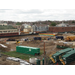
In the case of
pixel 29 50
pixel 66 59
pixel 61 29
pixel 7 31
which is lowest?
pixel 66 59

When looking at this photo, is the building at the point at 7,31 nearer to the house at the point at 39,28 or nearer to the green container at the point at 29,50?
the house at the point at 39,28

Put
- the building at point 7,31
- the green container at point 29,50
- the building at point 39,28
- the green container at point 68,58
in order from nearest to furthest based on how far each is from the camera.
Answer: the green container at point 68,58 < the green container at point 29,50 < the building at point 7,31 < the building at point 39,28

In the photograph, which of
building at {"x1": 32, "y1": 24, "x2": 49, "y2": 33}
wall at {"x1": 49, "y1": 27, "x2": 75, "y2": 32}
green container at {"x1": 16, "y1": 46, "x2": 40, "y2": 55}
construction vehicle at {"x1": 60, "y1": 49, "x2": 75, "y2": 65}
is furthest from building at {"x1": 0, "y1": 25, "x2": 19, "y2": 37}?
construction vehicle at {"x1": 60, "y1": 49, "x2": 75, "y2": 65}

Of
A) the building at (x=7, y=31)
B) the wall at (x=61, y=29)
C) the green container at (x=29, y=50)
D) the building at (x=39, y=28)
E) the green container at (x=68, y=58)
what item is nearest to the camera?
the green container at (x=68, y=58)

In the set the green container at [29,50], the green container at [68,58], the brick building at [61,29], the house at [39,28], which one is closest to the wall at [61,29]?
the brick building at [61,29]

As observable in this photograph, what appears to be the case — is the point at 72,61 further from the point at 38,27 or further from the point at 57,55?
the point at 38,27


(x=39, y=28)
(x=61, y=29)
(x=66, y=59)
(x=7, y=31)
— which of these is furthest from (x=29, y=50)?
(x=61, y=29)

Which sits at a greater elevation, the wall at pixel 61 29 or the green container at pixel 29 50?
the wall at pixel 61 29

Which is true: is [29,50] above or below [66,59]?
above

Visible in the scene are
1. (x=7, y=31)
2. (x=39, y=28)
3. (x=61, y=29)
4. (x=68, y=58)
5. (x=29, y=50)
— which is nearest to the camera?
(x=68, y=58)

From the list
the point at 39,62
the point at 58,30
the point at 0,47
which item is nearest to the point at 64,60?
the point at 39,62

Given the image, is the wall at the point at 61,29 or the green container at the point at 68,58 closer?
the green container at the point at 68,58

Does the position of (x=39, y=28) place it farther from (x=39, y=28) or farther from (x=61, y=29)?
(x=61, y=29)

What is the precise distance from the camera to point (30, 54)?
1966cm
